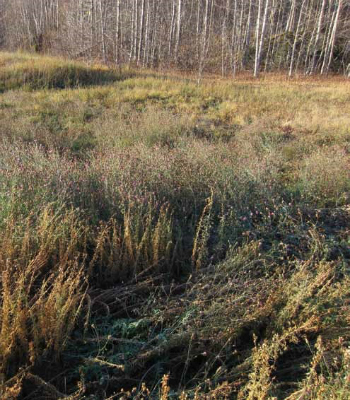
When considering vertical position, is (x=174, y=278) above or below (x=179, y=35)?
below

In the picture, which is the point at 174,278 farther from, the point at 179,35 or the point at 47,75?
the point at 179,35

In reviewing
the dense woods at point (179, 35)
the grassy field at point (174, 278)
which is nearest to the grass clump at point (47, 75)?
the dense woods at point (179, 35)

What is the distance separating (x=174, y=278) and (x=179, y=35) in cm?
2215

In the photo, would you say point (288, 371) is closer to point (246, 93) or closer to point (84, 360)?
point (84, 360)

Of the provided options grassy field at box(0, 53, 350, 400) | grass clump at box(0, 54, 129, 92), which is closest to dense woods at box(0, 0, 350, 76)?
grass clump at box(0, 54, 129, 92)

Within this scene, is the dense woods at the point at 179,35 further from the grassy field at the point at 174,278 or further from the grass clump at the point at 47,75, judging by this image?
the grassy field at the point at 174,278

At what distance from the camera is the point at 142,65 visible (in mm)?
20344

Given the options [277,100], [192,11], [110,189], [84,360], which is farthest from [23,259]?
[192,11]

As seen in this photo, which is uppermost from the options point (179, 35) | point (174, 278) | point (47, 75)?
point (179, 35)

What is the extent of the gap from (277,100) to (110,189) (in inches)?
396

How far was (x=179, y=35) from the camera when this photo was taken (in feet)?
71.6

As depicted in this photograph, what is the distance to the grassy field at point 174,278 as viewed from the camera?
1.92 metres

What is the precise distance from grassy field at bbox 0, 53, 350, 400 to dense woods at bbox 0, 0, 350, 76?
16.1 m

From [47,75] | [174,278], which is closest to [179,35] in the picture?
[47,75]
